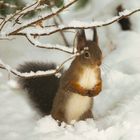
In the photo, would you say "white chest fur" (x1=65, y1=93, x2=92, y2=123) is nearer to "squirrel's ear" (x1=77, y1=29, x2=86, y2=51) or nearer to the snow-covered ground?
the snow-covered ground

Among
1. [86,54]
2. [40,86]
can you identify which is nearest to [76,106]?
[86,54]

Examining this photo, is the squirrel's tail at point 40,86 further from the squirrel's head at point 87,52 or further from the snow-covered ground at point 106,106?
the squirrel's head at point 87,52

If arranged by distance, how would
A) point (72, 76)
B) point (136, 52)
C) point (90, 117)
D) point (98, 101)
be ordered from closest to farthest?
point (72, 76) < point (90, 117) < point (98, 101) < point (136, 52)

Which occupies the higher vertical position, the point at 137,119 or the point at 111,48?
the point at 111,48

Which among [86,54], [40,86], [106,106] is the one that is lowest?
[106,106]

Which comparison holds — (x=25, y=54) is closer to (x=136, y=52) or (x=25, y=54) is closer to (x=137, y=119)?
(x=136, y=52)

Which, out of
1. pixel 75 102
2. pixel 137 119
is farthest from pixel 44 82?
pixel 137 119

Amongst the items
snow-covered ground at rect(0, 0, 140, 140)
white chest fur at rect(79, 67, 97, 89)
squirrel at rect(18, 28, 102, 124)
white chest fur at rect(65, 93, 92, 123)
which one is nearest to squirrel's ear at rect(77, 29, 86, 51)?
squirrel at rect(18, 28, 102, 124)

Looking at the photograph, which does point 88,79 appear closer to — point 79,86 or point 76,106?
point 79,86
